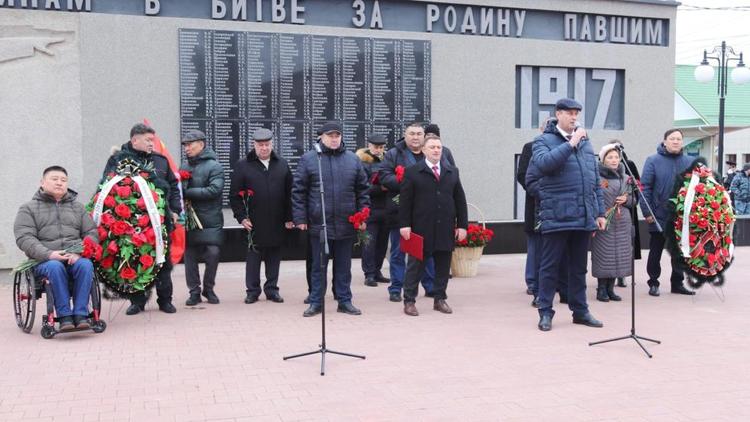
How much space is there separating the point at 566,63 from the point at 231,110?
17.6 ft

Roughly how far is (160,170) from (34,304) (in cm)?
171

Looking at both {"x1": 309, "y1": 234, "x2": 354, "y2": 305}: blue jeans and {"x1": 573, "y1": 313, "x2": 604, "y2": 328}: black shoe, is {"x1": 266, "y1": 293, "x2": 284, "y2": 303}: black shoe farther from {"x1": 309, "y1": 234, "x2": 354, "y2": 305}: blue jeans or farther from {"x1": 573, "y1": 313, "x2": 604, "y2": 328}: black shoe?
{"x1": 573, "y1": 313, "x2": 604, "y2": 328}: black shoe

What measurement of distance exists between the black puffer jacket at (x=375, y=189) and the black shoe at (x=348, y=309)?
6.02ft

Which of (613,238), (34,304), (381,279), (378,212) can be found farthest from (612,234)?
(34,304)

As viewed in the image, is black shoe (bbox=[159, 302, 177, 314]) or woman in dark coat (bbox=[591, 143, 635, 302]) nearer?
black shoe (bbox=[159, 302, 177, 314])

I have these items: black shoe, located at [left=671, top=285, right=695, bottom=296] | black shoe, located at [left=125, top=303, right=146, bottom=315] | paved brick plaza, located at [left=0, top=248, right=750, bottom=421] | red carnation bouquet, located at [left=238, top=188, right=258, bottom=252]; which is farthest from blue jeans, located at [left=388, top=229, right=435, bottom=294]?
black shoe, located at [left=671, top=285, right=695, bottom=296]

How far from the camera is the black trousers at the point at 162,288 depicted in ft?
23.5

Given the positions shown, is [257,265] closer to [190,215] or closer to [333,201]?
[190,215]

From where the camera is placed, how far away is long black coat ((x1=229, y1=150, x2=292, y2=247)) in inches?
305

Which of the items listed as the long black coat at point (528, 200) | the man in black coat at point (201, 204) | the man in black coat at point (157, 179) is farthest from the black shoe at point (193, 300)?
the long black coat at point (528, 200)

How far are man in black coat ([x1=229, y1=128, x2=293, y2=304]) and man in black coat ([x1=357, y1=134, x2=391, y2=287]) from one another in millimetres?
1363

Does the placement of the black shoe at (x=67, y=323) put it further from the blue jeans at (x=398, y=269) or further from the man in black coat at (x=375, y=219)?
the man in black coat at (x=375, y=219)

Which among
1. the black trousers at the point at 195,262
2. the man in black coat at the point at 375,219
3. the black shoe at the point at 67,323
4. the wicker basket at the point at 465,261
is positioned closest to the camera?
the black shoe at the point at 67,323

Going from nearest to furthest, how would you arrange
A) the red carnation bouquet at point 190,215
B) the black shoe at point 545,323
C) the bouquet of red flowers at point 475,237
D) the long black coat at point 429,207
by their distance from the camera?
the black shoe at point 545,323
the long black coat at point 429,207
the red carnation bouquet at point 190,215
the bouquet of red flowers at point 475,237
